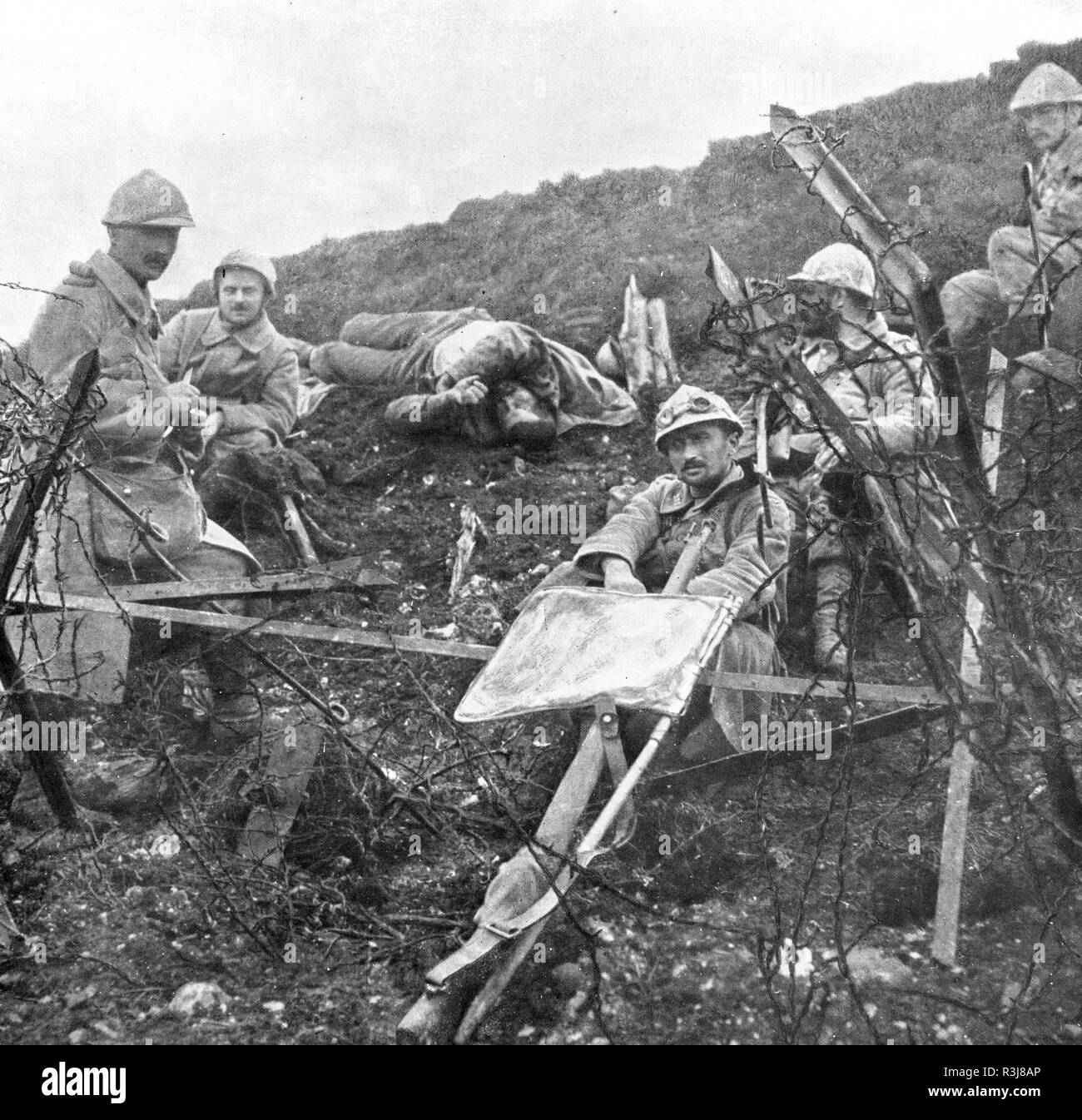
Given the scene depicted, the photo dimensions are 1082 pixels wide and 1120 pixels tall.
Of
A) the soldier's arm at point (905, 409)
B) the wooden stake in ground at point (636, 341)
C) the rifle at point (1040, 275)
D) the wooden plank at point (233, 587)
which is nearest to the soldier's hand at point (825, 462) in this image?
the soldier's arm at point (905, 409)

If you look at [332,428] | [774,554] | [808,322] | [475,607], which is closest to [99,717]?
[475,607]

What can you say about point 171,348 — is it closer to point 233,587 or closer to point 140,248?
point 140,248

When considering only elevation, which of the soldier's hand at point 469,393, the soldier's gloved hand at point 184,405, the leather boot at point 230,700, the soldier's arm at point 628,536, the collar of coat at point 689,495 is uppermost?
the soldier's hand at point 469,393

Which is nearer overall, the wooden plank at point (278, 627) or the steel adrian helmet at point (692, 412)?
the wooden plank at point (278, 627)

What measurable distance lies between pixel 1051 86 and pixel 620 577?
328cm

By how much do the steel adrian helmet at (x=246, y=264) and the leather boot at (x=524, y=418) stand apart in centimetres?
130

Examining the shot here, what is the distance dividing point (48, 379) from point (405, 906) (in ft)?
8.70

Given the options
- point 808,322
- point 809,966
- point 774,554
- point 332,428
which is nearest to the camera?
point 809,966

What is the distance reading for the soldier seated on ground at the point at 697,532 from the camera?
478 centimetres

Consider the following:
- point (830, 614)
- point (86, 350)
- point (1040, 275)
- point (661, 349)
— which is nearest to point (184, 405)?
point (86, 350)

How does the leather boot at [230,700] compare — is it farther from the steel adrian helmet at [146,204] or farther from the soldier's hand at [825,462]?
the soldier's hand at [825,462]

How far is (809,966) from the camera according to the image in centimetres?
404

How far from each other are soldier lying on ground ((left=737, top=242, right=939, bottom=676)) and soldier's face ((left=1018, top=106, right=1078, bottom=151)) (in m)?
0.99
